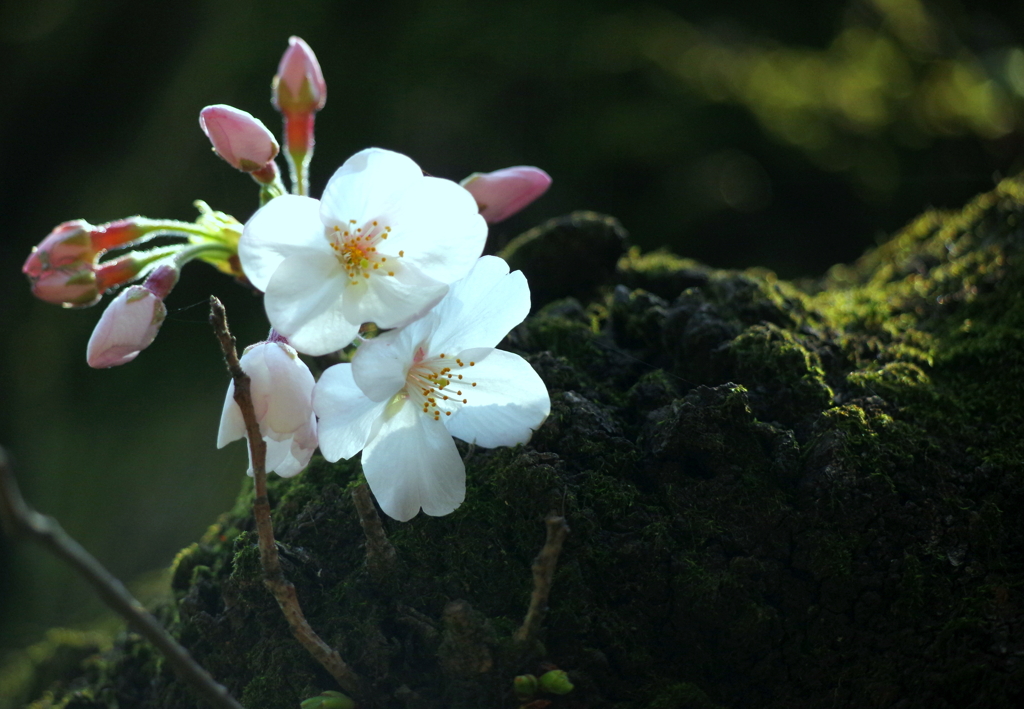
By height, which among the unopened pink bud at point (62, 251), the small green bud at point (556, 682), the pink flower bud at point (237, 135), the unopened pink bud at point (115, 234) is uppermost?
the pink flower bud at point (237, 135)

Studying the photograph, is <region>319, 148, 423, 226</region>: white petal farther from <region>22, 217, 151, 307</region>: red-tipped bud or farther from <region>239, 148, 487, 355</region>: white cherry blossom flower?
<region>22, 217, 151, 307</region>: red-tipped bud

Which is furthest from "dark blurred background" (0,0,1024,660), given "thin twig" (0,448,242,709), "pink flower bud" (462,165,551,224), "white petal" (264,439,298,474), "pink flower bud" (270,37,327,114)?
"thin twig" (0,448,242,709)

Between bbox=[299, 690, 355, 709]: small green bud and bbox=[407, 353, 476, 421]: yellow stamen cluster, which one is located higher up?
bbox=[407, 353, 476, 421]: yellow stamen cluster

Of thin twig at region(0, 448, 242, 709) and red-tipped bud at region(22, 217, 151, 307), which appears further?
red-tipped bud at region(22, 217, 151, 307)

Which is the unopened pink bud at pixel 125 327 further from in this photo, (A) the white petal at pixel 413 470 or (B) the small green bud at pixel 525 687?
(B) the small green bud at pixel 525 687

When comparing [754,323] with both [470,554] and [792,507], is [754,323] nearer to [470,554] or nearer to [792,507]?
[792,507]

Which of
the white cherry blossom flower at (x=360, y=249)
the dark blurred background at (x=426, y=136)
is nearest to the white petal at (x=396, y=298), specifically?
the white cherry blossom flower at (x=360, y=249)

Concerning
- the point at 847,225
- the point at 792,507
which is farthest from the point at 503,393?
the point at 847,225

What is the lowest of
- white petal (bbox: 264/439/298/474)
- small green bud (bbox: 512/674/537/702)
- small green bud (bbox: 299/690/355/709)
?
small green bud (bbox: 299/690/355/709)
